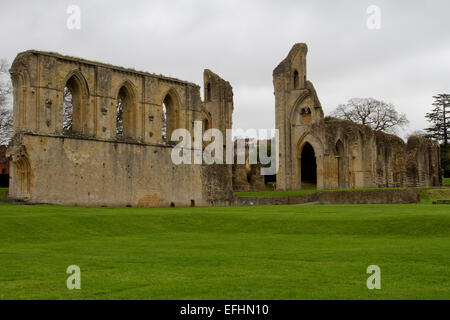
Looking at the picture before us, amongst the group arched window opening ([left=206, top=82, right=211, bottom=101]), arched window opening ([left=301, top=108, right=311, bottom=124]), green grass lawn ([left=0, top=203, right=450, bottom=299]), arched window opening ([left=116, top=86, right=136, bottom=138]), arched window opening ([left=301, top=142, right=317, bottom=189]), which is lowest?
green grass lawn ([left=0, top=203, right=450, bottom=299])

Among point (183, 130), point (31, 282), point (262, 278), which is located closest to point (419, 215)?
point (262, 278)

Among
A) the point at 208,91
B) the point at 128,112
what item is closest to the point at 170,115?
the point at 128,112

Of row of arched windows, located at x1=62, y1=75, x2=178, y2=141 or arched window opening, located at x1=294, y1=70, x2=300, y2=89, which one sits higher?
arched window opening, located at x1=294, y1=70, x2=300, y2=89

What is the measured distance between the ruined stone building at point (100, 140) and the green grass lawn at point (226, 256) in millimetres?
10520

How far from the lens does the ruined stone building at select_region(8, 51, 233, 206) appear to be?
28469 millimetres

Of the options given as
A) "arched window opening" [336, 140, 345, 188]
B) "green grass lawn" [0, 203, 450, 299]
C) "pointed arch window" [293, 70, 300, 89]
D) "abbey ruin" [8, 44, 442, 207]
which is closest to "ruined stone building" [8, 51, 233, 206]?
"abbey ruin" [8, 44, 442, 207]

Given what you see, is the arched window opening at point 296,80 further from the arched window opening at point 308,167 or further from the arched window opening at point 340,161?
the arched window opening at point 308,167

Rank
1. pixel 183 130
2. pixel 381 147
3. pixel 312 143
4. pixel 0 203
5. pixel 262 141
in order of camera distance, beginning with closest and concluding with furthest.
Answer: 1. pixel 0 203
2. pixel 183 130
3. pixel 312 143
4. pixel 381 147
5. pixel 262 141

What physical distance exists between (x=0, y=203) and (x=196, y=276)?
20.7 meters

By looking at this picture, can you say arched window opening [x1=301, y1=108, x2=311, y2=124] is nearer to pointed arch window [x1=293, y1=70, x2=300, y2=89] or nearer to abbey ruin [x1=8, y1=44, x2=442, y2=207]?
pointed arch window [x1=293, y1=70, x2=300, y2=89]

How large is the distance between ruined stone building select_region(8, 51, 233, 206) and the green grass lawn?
10.5 m
